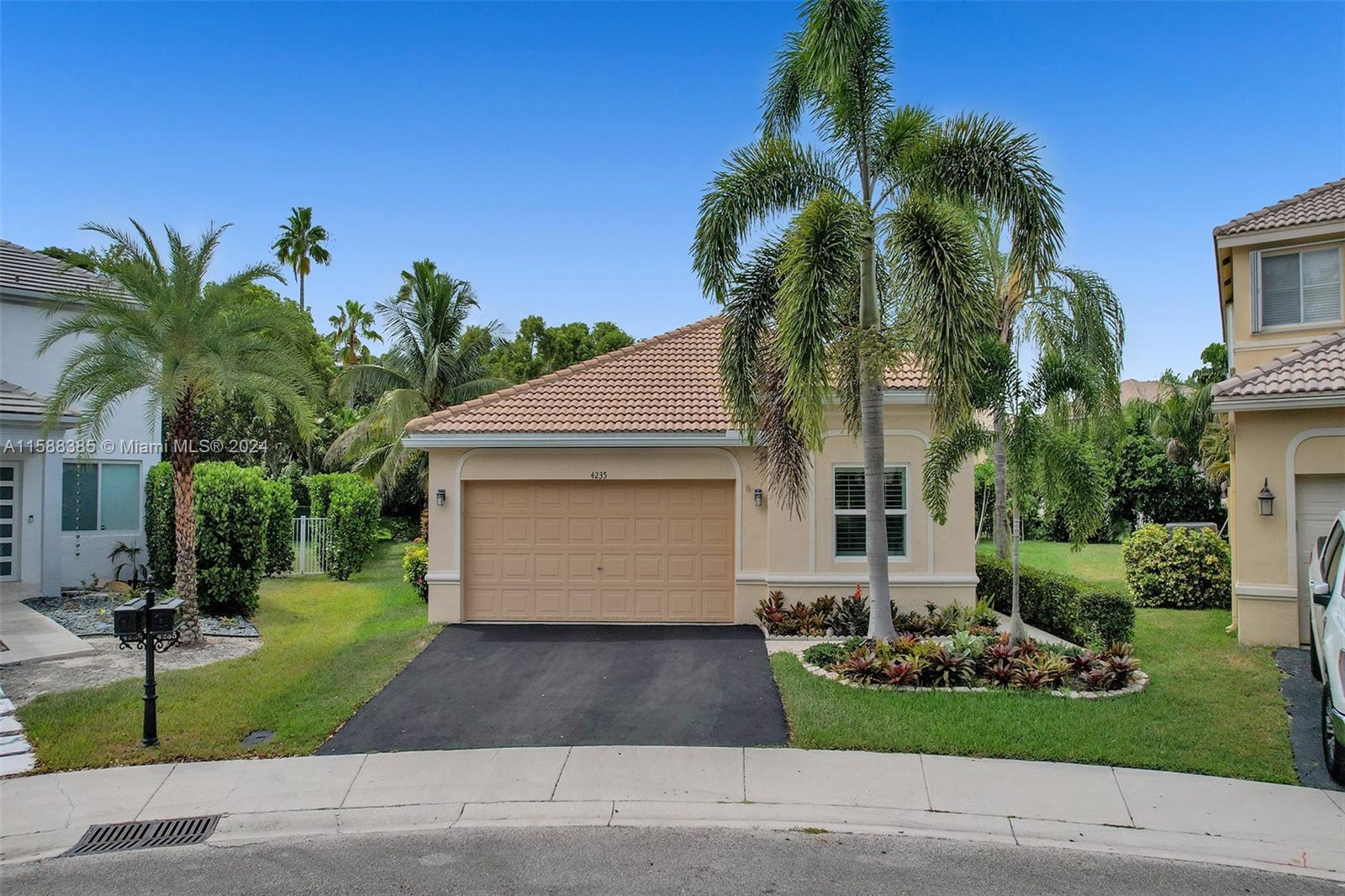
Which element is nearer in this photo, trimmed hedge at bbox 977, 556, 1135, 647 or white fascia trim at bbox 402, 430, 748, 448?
trimmed hedge at bbox 977, 556, 1135, 647

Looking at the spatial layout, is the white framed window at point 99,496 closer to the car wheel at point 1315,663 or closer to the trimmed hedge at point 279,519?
the trimmed hedge at point 279,519

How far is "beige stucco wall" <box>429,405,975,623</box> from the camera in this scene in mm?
12906

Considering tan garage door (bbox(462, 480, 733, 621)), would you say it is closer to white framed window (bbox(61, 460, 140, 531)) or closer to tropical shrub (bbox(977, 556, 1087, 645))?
tropical shrub (bbox(977, 556, 1087, 645))

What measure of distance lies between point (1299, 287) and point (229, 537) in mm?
18288

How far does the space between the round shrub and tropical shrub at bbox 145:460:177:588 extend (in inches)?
749

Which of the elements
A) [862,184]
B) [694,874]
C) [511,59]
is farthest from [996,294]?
[694,874]

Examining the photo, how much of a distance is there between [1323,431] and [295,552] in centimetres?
2049

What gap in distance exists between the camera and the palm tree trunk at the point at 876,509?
10.0 m

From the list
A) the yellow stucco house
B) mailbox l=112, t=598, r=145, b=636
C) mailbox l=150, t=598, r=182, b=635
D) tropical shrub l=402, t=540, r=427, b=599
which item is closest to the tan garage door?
tropical shrub l=402, t=540, r=427, b=599

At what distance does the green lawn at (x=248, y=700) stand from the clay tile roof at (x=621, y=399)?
3.63 meters

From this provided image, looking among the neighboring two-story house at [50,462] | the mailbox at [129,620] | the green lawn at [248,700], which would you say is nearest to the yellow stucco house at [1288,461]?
the green lawn at [248,700]

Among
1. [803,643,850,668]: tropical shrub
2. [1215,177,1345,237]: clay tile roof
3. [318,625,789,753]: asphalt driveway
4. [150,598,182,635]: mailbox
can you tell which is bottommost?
[318,625,789,753]: asphalt driveway

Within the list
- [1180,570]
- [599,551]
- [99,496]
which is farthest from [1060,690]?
[99,496]

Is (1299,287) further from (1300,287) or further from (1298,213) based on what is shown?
(1298,213)
